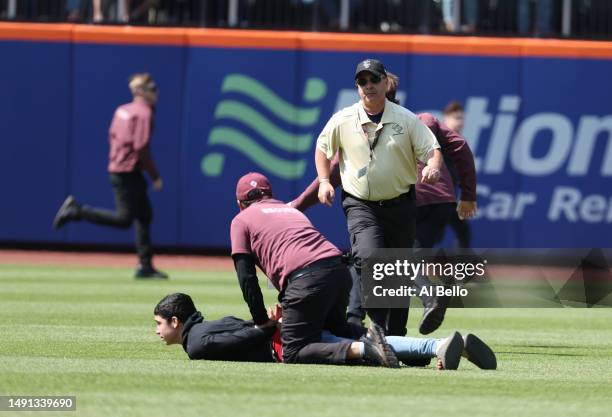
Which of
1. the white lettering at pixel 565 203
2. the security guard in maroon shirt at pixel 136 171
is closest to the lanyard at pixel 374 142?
the security guard in maroon shirt at pixel 136 171

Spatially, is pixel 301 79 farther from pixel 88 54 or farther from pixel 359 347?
pixel 359 347

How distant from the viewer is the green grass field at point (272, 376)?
760cm

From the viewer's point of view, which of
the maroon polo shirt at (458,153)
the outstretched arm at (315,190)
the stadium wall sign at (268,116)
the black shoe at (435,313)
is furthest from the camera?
the stadium wall sign at (268,116)

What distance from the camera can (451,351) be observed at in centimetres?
928

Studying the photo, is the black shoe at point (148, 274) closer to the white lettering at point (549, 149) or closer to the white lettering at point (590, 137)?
the white lettering at point (549, 149)

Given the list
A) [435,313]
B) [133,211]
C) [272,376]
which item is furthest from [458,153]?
[133,211]

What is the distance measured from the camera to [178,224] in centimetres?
2247

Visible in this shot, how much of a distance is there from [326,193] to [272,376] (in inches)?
66.2

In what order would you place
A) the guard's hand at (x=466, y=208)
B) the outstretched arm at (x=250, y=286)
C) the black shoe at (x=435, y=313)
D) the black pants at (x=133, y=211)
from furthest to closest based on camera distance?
the black pants at (x=133, y=211), the guard's hand at (x=466, y=208), the black shoe at (x=435, y=313), the outstretched arm at (x=250, y=286)

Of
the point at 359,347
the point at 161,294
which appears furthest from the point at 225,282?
the point at 359,347

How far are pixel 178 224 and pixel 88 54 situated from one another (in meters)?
2.91

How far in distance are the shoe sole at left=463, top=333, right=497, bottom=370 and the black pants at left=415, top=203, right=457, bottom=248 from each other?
2909 millimetres

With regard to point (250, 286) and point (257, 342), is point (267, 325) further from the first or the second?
point (250, 286)

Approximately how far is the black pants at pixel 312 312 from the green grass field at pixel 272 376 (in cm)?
15
